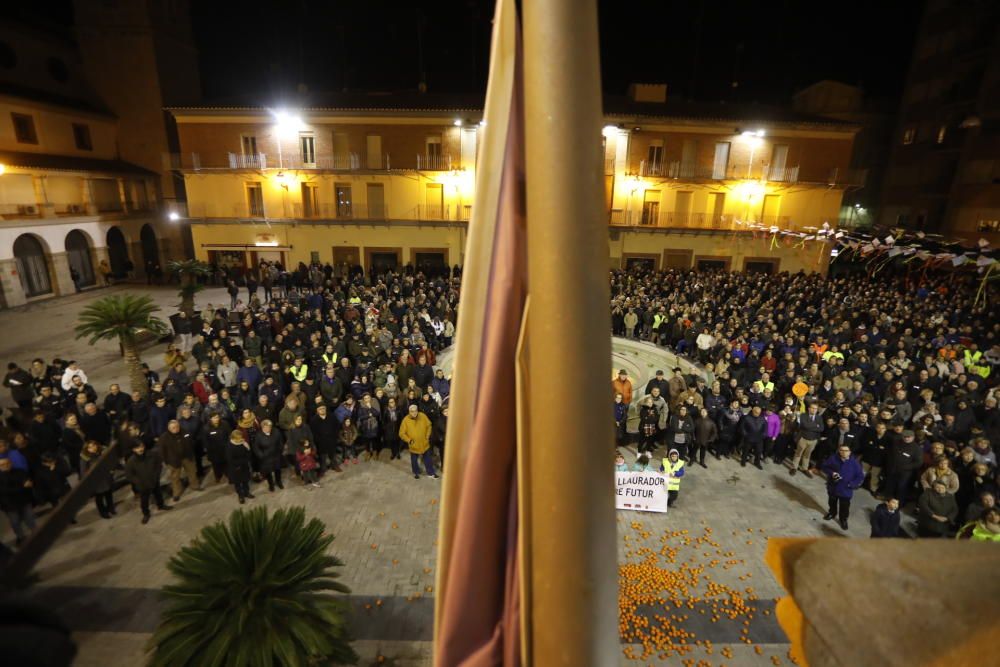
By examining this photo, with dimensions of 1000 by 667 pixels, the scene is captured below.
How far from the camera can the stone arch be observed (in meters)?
31.2

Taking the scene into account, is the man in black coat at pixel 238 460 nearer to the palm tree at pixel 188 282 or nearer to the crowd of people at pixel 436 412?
the crowd of people at pixel 436 412

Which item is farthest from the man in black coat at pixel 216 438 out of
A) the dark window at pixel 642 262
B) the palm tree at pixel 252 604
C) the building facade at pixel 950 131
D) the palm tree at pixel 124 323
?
the building facade at pixel 950 131

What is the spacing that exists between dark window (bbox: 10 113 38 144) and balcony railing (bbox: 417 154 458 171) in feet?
66.1

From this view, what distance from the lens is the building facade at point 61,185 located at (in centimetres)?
2466

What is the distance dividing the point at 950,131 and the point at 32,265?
5532cm

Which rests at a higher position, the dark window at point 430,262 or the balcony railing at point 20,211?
the balcony railing at point 20,211

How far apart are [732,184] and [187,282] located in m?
30.3

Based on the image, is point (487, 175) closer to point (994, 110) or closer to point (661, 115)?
point (661, 115)

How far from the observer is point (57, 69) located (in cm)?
3000

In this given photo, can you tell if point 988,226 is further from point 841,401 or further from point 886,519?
point 886,519

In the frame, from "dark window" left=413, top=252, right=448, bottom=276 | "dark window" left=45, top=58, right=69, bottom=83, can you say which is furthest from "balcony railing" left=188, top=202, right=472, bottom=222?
"dark window" left=45, top=58, right=69, bottom=83

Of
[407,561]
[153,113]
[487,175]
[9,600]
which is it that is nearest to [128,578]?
[407,561]

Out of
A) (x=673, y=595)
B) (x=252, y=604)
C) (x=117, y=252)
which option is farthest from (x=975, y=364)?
(x=117, y=252)

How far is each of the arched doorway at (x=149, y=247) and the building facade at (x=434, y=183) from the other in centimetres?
527
